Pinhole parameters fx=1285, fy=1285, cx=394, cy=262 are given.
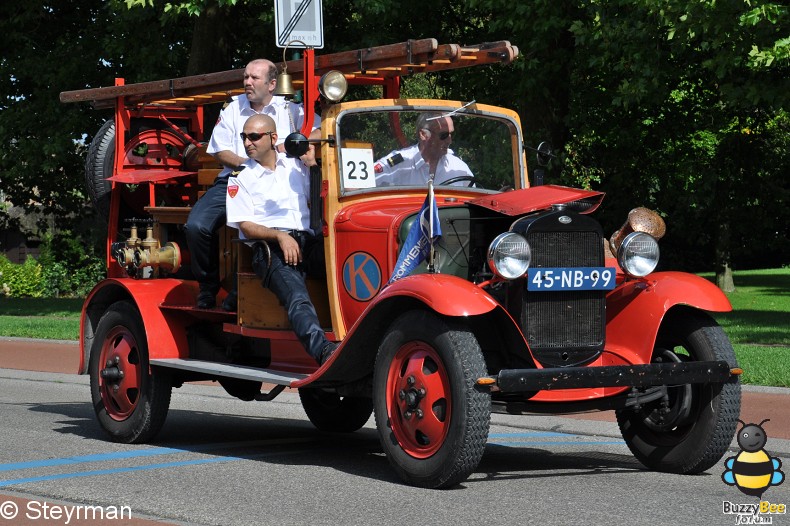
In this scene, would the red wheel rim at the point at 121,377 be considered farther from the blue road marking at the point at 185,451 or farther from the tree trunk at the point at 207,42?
the tree trunk at the point at 207,42

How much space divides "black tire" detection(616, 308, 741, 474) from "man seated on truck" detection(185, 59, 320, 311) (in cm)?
293

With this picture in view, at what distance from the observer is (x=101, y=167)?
9844 mm

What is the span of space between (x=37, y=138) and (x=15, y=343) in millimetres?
7460

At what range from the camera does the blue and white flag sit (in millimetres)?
6797

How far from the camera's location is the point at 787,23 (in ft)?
55.0

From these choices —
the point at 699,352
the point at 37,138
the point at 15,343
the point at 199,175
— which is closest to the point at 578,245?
the point at 699,352

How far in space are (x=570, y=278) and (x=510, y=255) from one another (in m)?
0.42

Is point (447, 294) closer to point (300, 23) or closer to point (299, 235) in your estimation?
point (299, 235)

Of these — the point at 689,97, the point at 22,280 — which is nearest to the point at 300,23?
the point at 689,97

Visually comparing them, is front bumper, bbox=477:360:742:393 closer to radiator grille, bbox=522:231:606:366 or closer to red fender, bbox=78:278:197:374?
radiator grille, bbox=522:231:606:366

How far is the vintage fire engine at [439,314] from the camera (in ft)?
21.4

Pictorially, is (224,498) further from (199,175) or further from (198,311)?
(199,175)

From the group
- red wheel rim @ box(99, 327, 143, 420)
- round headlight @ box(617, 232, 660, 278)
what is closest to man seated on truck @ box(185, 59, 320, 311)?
red wheel rim @ box(99, 327, 143, 420)

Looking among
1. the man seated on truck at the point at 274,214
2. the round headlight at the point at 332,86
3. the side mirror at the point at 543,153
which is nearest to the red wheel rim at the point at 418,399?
the man seated on truck at the point at 274,214
